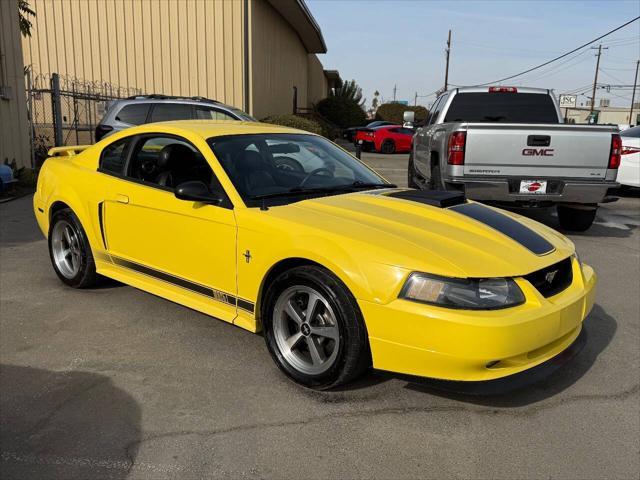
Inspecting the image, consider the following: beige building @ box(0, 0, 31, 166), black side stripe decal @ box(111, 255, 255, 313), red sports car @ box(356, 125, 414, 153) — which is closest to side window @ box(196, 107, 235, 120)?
beige building @ box(0, 0, 31, 166)

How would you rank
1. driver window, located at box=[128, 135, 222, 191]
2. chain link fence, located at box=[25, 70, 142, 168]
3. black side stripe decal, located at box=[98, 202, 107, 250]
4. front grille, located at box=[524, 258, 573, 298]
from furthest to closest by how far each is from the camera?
chain link fence, located at box=[25, 70, 142, 168] < black side stripe decal, located at box=[98, 202, 107, 250] < driver window, located at box=[128, 135, 222, 191] < front grille, located at box=[524, 258, 573, 298]

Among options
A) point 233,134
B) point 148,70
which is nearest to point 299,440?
point 233,134

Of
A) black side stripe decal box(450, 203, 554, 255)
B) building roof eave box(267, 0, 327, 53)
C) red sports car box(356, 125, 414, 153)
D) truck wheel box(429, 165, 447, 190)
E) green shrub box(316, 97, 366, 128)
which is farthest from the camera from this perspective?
green shrub box(316, 97, 366, 128)

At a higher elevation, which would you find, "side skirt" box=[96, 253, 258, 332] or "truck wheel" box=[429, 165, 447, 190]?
"truck wheel" box=[429, 165, 447, 190]

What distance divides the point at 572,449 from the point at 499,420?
0.38 metres

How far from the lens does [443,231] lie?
10.8ft

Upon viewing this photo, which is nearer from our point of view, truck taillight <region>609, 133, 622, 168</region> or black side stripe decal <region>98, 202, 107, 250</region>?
black side stripe decal <region>98, 202, 107, 250</region>

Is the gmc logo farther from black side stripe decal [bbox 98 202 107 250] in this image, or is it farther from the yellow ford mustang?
black side stripe decal [bbox 98 202 107 250]

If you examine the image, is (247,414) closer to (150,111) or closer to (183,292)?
(183,292)

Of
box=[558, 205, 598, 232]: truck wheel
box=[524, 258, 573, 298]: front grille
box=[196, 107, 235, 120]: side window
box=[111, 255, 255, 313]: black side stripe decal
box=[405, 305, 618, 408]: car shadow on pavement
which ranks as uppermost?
box=[196, 107, 235, 120]: side window

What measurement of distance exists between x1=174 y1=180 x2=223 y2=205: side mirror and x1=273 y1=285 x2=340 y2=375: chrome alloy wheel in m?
0.80

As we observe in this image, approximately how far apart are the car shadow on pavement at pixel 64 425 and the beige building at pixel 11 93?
8.87 metres

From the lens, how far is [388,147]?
81.3 ft

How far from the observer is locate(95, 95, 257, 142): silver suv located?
1048cm
